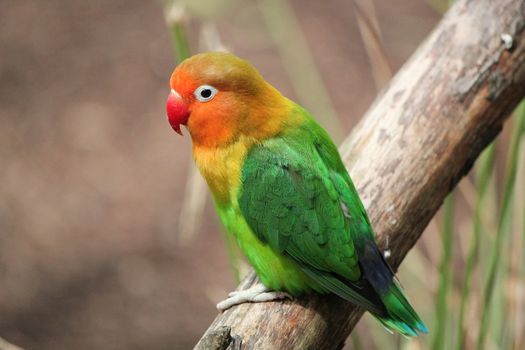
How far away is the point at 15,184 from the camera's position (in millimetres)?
3484

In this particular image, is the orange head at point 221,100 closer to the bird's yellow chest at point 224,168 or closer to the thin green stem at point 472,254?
the bird's yellow chest at point 224,168

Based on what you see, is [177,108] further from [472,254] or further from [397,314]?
[472,254]

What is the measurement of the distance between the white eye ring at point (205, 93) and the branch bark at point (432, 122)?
39cm

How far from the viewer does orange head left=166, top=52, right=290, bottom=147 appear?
61.4 inches

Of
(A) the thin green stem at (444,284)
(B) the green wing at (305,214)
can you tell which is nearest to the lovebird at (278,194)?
(B) the green wing at (305,214)

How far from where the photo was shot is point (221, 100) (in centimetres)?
157

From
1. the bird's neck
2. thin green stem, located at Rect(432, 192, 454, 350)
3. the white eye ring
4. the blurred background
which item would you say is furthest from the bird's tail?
the blurred background

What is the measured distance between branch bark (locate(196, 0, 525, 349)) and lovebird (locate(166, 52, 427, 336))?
0.09m

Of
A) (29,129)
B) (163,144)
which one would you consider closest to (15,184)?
(29,129)

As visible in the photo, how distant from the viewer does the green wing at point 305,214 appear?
1524 mm


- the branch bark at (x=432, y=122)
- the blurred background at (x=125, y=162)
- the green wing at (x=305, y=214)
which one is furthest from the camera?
the blurred background at (x=125, y=162)

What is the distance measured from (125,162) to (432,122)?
2095 millimetres

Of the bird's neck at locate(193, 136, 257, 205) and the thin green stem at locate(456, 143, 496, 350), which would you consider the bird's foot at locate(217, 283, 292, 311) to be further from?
the thin green stem at locate(456, 143, 496, 350)

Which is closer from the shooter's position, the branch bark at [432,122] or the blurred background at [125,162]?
the branch bark at [432,122]
